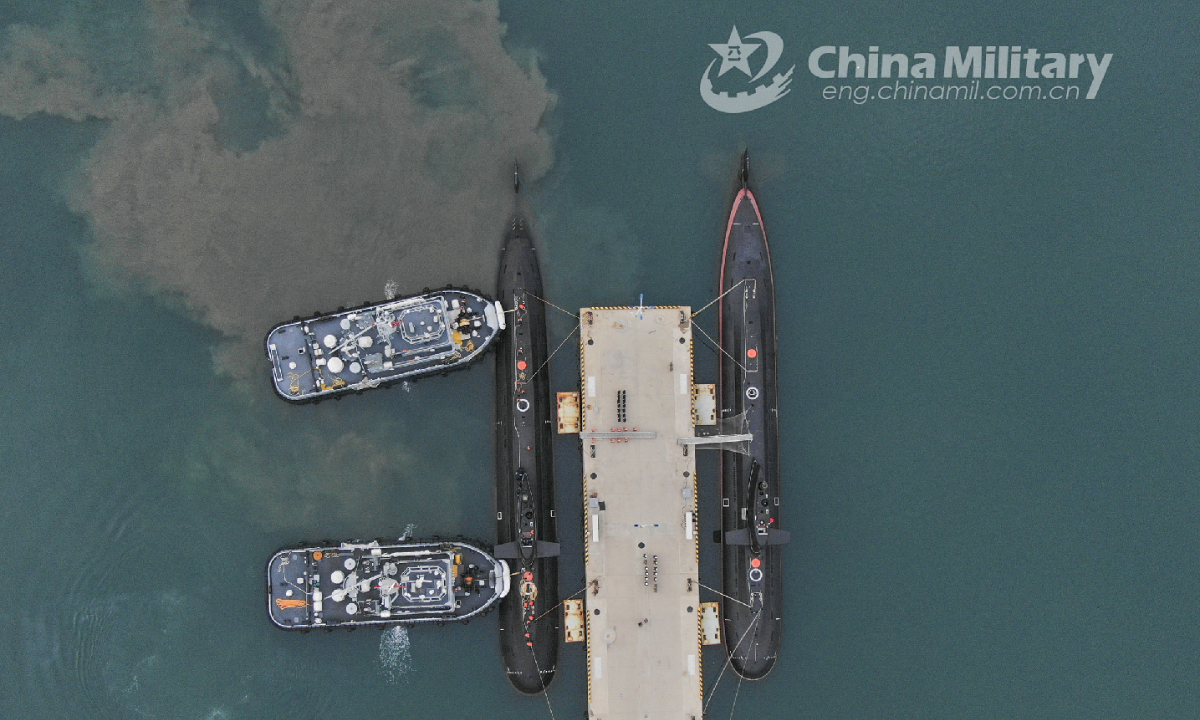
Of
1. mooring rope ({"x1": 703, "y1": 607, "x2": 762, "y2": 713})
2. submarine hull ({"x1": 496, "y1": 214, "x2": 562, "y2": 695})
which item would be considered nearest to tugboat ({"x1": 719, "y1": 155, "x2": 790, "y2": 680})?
mooring rope ({"x1": 703, "y1": 607, "x2": 762, "y2": 713})

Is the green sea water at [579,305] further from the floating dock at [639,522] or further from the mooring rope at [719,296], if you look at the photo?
the floating dock at [639,522]

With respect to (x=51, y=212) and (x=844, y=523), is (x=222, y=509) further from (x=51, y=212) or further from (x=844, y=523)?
(x=844, y=523)

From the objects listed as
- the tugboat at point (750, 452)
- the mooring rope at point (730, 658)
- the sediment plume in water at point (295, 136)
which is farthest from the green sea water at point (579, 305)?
Result: the tugboat at point (750, 452)

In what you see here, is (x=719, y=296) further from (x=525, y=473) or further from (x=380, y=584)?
(x=380, y=584)

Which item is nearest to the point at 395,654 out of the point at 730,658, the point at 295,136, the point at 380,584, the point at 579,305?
the point at 380,584

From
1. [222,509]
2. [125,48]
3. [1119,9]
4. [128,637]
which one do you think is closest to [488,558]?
[222,509]

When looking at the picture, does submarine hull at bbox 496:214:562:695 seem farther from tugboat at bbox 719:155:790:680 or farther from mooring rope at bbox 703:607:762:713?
tugboat at bbox 719:155:790:680
